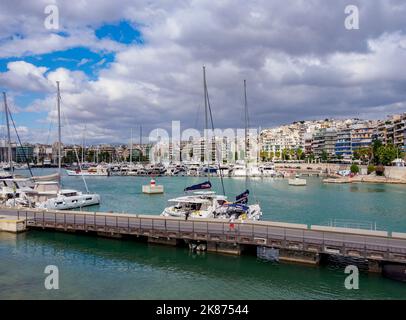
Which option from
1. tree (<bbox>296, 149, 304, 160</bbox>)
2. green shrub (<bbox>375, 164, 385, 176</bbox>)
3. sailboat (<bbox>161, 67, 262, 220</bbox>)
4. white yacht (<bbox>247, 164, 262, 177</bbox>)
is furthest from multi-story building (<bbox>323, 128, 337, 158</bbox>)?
sailboat (<bbox>161, 67, 262, 220</bbox>)

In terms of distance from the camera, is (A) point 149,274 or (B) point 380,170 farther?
(B) point 380,170

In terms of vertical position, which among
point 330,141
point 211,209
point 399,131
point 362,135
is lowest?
point 211,209

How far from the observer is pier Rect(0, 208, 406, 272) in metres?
23.2

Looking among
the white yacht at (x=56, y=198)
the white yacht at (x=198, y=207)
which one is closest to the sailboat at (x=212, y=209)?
the white yacht at (x=198, y=207)

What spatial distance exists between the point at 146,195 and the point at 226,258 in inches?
1890

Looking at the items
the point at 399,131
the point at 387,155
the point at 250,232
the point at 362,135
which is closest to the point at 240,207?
the point at 250,232

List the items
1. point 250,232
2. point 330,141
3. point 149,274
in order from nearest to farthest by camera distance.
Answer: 1. point 149,274
2. point 250,232
3. point 330,141

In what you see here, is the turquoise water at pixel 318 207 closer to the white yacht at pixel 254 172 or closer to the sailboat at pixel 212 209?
the sailboat at pixel 212 209

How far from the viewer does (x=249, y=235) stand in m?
26.7

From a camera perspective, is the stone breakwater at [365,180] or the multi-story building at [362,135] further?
the multi-story building at [362,135]

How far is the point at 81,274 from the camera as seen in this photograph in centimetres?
2430

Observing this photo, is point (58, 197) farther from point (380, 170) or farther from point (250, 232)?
point (380, 170)

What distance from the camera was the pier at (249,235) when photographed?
23188 mm

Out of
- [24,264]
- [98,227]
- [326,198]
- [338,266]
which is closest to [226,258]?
[338,266]
